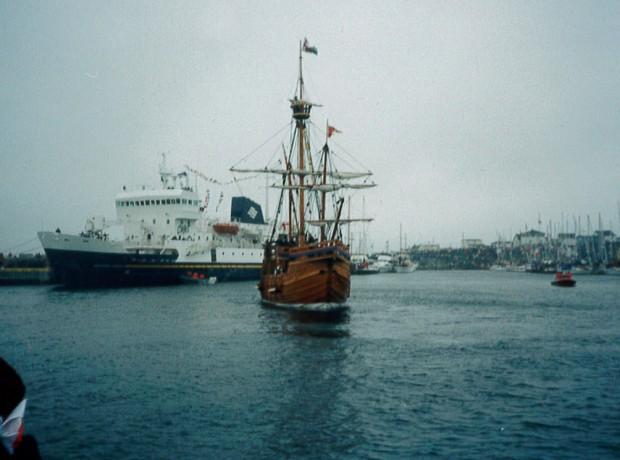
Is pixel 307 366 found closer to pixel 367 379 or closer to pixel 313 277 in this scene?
pixel 367 379

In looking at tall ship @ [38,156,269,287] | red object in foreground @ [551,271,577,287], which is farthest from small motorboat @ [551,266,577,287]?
tall ship @ [38,156,269,287]

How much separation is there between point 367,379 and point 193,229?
54.9 metres

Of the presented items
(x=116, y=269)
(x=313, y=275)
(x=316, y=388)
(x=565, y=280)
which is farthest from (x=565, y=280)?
(x=316, y=388)

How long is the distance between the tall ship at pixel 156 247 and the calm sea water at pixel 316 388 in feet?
90.7

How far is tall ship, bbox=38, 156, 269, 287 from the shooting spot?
56.8 meters

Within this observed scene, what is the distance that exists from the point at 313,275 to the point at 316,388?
18.3 metres

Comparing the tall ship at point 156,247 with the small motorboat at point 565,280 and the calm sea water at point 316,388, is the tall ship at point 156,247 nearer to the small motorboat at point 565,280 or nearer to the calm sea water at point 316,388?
the calm sea water at point 316,388

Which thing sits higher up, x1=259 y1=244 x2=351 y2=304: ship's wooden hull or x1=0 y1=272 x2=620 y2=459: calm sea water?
x1=259 y1=244 x2=351 y2=304: ship's wooden hull

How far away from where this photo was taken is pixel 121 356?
20641mm

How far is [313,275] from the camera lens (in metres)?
34.0

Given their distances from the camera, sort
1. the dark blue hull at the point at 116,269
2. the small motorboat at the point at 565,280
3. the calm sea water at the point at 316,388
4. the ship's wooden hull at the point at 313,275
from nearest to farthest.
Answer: the calm sea water at the point at 316,388 → the ship's wooden hull at the point at 313,275 → the dark blue hull at the point at 116,269 → the small motorboat at the point at 565,280

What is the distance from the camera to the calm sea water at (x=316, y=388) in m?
11.5

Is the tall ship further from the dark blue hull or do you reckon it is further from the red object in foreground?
the red object in foreground

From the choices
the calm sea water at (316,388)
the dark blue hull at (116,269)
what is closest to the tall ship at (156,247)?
the dark blue hull at (116,269)
